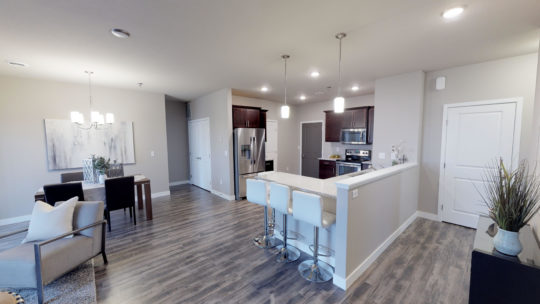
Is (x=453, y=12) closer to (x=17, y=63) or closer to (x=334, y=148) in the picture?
(x=334, y=148)

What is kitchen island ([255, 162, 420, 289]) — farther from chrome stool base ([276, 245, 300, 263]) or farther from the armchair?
the armchair

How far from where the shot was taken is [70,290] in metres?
A: 2.10

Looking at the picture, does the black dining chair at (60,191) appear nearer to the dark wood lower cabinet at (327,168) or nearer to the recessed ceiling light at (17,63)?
the recessed ceiling light at (17,63)

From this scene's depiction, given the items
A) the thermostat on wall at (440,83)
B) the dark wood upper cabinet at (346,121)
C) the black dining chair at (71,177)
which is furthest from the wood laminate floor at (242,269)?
the dark wood upper cabinet at (346,121)

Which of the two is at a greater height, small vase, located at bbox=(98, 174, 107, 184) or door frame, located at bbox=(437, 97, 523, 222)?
door frame, located at bbox=(437, 97, 523, 222)

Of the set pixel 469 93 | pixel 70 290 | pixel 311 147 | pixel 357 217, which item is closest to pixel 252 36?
pixel 357 217

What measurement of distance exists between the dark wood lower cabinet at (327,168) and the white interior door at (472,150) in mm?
2724

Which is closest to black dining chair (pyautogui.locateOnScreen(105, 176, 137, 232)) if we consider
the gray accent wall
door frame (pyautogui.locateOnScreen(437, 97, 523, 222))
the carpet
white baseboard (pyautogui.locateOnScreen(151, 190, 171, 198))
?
the carpet

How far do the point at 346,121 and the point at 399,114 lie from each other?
2090 mm

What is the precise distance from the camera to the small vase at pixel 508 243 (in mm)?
1362

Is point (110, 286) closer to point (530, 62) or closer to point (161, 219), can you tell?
point (161, 219)

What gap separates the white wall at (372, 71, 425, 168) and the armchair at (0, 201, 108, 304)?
464 cm

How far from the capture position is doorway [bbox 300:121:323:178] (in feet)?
23.0

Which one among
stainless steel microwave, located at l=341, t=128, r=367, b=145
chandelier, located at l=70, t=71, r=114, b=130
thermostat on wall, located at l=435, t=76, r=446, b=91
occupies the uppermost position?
thermostat on wall, located at l=435, t=76, r=446, b=91
